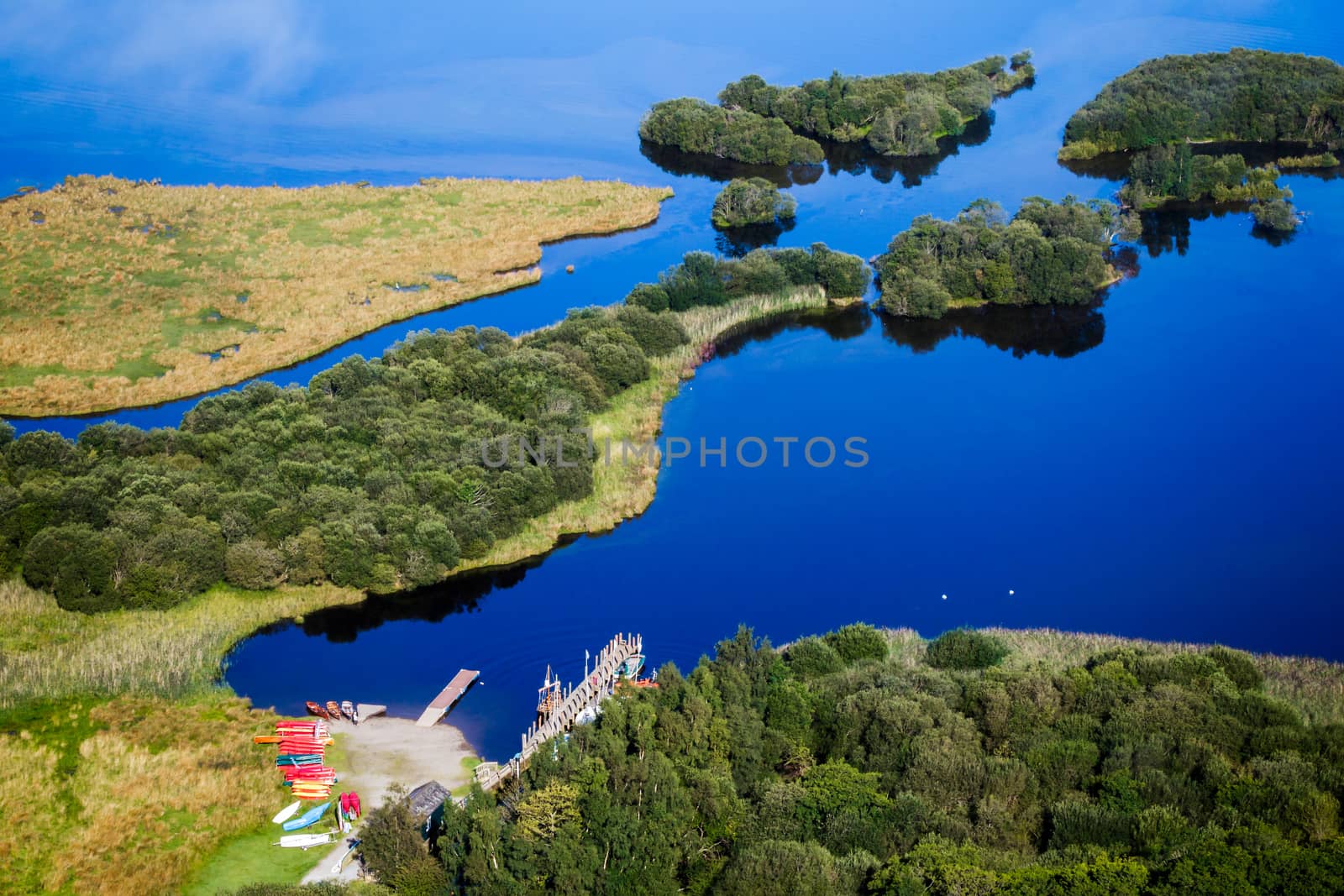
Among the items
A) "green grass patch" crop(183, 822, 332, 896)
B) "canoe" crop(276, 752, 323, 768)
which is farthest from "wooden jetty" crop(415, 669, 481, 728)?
"green grass patch" crop(183, 822, 332, 896)

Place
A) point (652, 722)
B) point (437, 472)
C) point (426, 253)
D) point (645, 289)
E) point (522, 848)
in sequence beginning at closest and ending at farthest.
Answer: point (522, 848) < point (652, 722) < point (437, 472) < point (645, 289) < point (426, 253)

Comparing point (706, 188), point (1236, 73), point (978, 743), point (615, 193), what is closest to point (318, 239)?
point (615, 193)

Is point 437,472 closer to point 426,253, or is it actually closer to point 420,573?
point 420,573

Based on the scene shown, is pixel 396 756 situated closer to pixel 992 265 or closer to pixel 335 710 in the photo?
pixel 335 710

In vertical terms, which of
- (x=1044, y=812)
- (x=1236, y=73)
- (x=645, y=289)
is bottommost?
(x=1044, y=812)

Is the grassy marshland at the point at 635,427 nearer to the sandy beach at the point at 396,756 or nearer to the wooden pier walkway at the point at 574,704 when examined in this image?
the wooden pier walkway at the point at 574,704

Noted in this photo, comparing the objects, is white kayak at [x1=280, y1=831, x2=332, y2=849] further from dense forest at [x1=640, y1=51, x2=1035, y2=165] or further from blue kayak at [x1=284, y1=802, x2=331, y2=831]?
dense forest at [x1=640, y1=51, x2=1035, y2=165]
